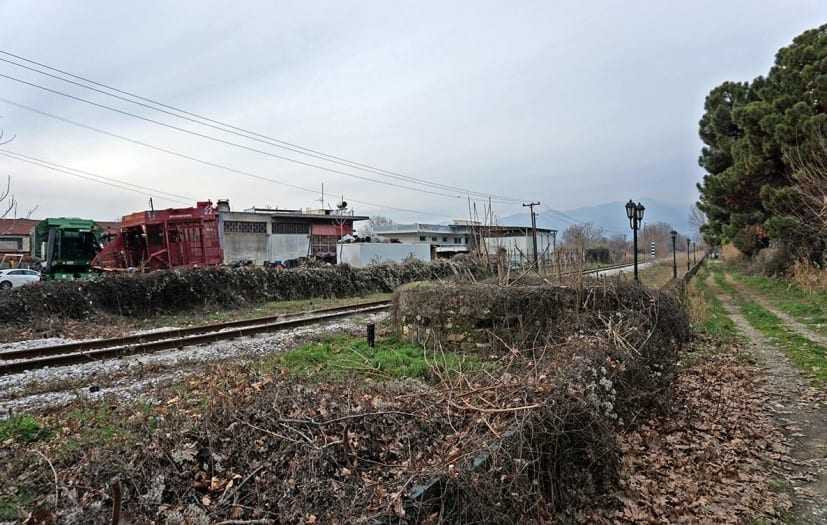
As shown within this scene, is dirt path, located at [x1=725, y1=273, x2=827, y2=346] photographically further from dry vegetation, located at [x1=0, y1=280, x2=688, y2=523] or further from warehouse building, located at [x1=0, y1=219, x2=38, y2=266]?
warehouse building, located at [x1=0, y1=219, x2=38, y2=266]

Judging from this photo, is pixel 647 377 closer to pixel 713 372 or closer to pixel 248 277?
pixel 713 372

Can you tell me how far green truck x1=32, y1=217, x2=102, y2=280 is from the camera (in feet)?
56.5

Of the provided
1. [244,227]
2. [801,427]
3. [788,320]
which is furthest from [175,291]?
[244,227]

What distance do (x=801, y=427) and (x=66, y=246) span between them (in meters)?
21.1

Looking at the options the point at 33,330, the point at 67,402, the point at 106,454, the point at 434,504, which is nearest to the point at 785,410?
the point at 434,504

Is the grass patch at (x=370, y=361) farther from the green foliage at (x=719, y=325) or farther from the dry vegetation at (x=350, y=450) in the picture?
the green foliage at (x=719, y=325)

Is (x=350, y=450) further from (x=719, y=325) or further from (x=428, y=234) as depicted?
(x=428, y=234)

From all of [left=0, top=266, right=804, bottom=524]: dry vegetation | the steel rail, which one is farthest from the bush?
the steel rail

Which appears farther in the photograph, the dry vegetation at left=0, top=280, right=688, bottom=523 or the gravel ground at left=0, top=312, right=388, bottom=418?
the gravel ground at left=0, top=312, right=388, bottom=418

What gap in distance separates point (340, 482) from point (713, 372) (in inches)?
307

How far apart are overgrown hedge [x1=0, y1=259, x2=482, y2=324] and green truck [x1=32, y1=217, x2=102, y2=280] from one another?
11.1ft

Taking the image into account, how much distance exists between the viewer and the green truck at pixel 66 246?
679 inches

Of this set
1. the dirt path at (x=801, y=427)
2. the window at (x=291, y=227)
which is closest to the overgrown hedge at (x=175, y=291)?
the dirt path at (x=801, y=427)

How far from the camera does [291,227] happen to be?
44.9 metres
